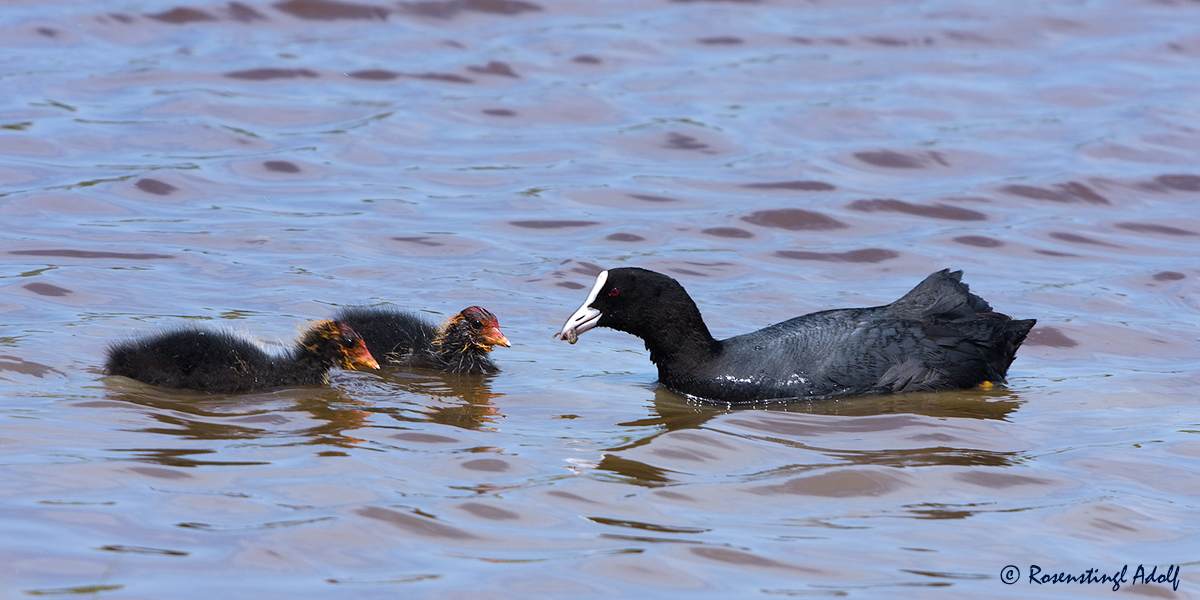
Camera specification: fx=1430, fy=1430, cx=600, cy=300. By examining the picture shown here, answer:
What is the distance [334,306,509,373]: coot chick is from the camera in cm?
780

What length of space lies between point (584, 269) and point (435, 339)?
2.42 m

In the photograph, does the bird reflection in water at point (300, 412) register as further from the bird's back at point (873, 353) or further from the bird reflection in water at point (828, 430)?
the bird's back at point (873, 353)

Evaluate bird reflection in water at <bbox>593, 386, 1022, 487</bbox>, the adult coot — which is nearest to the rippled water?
bird reflection in water at <bbox>593, 386, 1022, 487</bbox>

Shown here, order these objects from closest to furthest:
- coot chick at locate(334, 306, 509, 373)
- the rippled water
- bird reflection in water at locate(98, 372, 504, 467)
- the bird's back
Result: the rippled water < bird reflection in water at locate(98, 372, 504, 467) < the bird's back < coot chick at locate(334, 306, 509, 373)

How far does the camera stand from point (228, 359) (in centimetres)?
700

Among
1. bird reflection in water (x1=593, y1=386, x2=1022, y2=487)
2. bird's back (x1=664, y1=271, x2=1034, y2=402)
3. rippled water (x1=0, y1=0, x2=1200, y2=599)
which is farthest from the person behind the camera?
bird's back (x1=664, y1=271, x2=1034, y2=402)

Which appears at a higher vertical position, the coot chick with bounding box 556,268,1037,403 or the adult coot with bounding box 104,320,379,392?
the coot chick with bounding box 556,268,1037,403

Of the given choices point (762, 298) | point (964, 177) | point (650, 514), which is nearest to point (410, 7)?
point (964, 177)

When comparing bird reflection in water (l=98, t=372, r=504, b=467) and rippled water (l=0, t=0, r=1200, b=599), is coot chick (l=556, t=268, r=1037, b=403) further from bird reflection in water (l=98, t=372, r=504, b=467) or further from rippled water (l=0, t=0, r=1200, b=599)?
bird reflection in water (l=98, t=372, r=504, b=467)

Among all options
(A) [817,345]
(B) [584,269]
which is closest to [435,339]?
(A) [817,345]

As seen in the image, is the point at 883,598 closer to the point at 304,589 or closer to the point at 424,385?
the point at 304,589

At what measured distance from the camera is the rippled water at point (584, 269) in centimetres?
523

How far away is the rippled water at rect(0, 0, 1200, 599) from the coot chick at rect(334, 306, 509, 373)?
0.17 metres

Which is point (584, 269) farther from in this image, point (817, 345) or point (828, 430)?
point (828, 430)
